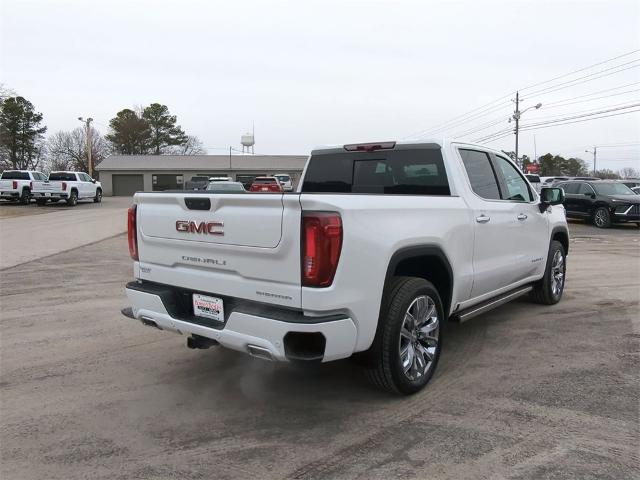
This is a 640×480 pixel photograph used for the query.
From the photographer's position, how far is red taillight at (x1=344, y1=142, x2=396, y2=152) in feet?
16.1

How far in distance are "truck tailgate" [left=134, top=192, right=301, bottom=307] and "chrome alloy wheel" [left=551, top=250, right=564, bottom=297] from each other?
444cm

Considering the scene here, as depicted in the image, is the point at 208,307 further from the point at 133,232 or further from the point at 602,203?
the point at 602,203

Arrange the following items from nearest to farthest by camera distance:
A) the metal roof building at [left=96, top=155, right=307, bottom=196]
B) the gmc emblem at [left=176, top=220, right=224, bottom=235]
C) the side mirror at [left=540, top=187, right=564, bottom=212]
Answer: the gmc emblem at [left=176, top=220, right=224, bottom=235], the side mirror at [left=540, top=187, right=564, bottom=212], the metal roof building at [left=96, top=155, right=307, bottom=196]

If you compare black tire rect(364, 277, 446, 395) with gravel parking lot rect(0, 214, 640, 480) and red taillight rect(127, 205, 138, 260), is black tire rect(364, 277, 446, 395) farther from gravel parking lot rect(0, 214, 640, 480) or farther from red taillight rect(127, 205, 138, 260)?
red taillight rect(127, 205, 138, 260)

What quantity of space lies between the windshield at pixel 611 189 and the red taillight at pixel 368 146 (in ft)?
55.7

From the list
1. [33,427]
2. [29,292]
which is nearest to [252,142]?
[29,292]

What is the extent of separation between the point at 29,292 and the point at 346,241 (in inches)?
248

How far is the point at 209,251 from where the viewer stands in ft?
11.6

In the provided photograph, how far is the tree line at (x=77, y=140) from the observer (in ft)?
217

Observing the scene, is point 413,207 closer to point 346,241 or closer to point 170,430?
point 346,241

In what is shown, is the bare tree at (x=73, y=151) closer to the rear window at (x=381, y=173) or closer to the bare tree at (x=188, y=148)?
the bare tree at (x=188, y=148)

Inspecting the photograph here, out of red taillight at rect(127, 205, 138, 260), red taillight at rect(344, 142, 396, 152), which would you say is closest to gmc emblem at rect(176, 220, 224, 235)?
red taillight at rect(127, 205, 138, 260)

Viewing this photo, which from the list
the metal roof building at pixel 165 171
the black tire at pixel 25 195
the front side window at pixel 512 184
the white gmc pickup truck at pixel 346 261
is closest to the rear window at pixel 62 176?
the black tire at pixel 25 195

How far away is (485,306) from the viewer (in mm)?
4801
